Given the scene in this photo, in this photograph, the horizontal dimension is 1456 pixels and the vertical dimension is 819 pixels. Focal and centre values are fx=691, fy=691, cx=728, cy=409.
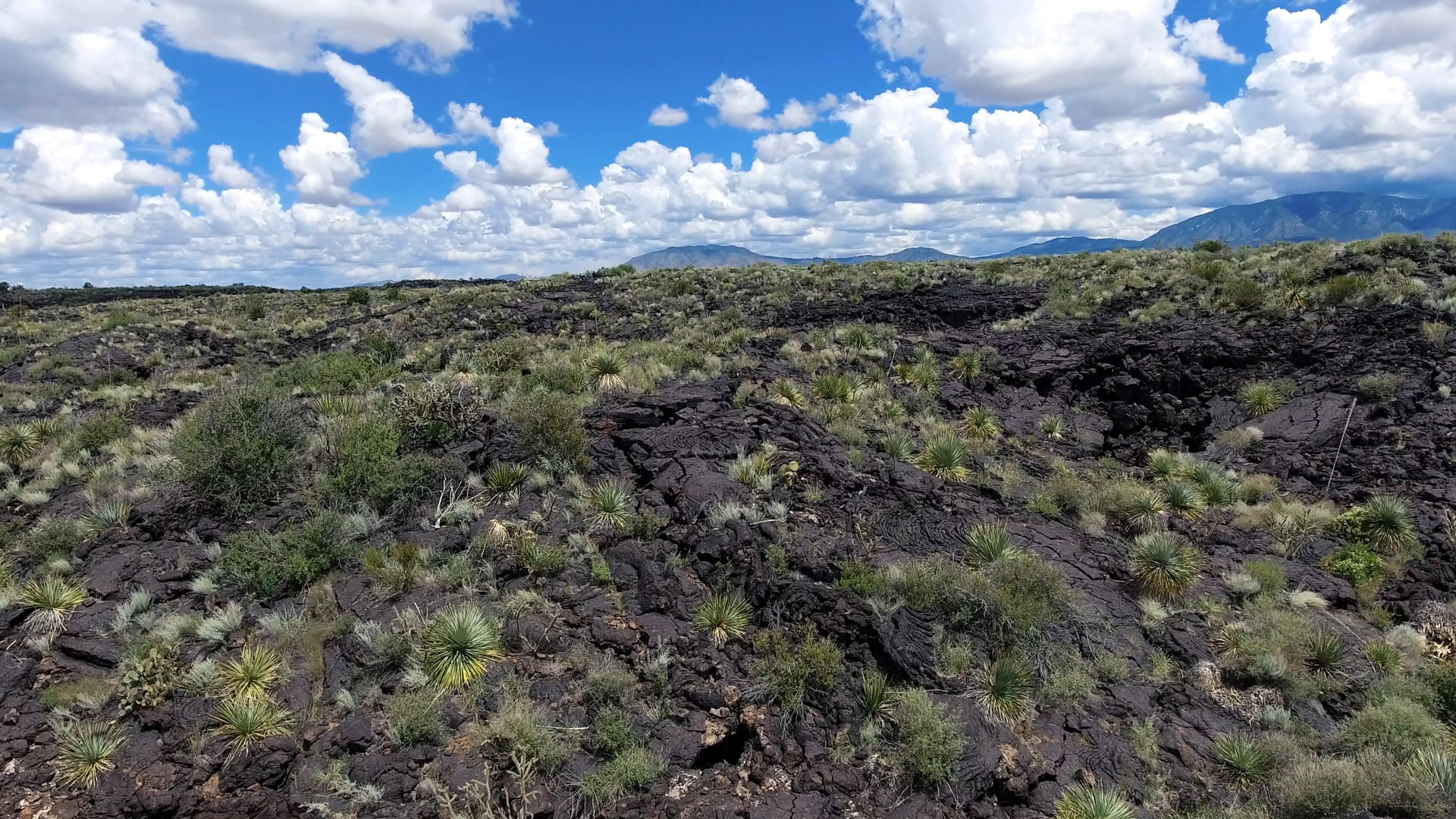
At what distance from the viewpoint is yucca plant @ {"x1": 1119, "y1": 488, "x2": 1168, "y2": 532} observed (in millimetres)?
10781

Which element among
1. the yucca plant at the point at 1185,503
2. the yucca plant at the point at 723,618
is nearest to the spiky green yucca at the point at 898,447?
the yucca plant at the point at 1185,503

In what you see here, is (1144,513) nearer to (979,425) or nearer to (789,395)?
(979,425)

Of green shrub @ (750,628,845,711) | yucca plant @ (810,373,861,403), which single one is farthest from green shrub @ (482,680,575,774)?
yucca plant @ (810,373,861,403)

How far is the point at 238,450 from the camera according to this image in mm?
10727

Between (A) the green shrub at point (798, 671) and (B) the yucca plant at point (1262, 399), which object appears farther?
(B) the yucca plant at point (1262, 399)

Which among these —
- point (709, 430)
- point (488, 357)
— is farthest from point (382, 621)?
point (488, 357)

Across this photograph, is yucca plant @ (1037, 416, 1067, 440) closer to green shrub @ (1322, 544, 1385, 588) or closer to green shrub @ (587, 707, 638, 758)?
green shrub @ (1322, 544, 1385, 588)

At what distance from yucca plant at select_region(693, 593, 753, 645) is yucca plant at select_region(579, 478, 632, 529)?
2.06m

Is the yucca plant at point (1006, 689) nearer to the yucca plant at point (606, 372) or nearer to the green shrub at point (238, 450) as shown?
the yucca plant at point (606, 372)

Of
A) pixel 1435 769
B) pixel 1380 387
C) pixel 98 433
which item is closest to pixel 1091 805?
pixel 1435 769

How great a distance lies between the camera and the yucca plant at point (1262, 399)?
14.8 m

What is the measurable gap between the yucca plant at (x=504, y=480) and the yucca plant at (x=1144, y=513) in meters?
9.49

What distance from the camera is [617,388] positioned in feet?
47.2

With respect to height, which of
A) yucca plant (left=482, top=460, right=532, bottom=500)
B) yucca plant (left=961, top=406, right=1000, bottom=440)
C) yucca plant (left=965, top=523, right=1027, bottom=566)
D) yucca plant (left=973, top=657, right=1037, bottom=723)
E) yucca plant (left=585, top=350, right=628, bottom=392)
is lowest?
yucca plant (left=973, top=657, right=1037, bottom=723)
